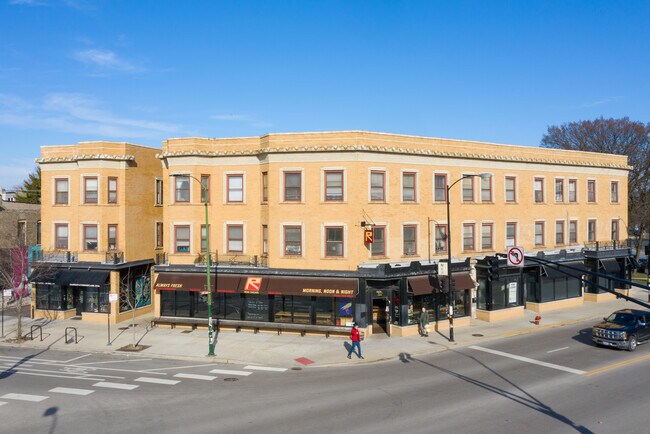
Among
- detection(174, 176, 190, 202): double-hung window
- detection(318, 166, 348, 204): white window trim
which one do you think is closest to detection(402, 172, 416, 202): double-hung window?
detection(318, 166, 348, 204): white window trim

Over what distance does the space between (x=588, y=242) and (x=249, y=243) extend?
29525mm

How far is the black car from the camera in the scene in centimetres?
2489

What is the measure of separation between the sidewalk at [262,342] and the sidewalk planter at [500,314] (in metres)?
0.59

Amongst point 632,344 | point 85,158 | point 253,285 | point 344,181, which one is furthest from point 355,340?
point 85,158

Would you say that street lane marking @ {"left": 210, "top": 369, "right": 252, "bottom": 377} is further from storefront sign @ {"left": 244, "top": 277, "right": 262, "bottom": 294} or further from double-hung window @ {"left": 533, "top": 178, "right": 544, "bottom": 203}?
double-hung window @ {"left": 533, "top": 178, "right": 544, "bottom": 203}

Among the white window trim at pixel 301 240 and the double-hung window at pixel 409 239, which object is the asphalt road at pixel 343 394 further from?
the white window trim at pixel 301 240

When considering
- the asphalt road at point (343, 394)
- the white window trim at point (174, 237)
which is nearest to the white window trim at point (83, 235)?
the white window trim at point (174, 237)

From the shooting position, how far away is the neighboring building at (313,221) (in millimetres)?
30469

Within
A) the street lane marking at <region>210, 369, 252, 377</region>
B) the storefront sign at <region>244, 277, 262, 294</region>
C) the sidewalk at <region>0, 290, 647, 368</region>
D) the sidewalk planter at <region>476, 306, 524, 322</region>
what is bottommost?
the street lane marking at <region>210, 369, 252, 377</region>

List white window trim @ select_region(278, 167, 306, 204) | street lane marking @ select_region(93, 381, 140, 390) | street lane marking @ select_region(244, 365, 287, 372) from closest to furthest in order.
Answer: street lane marking @ select_region(93, 381, 140, 390) < street lane marking @ select_region(244, 365, 287, 372) < white window trim @ select_region(278, 167, 306, 204)

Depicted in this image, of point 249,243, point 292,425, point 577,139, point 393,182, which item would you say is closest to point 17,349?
point 249,243

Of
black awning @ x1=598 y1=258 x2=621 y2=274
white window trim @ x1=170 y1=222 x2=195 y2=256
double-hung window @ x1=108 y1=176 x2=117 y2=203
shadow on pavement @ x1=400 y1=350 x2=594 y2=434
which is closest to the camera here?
shadow on pavement @ x1=400 y1=350 x2=594 y2=434

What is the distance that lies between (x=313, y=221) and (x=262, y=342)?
796 centimetres

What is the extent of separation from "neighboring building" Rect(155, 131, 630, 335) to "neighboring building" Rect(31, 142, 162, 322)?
366 centimetres
